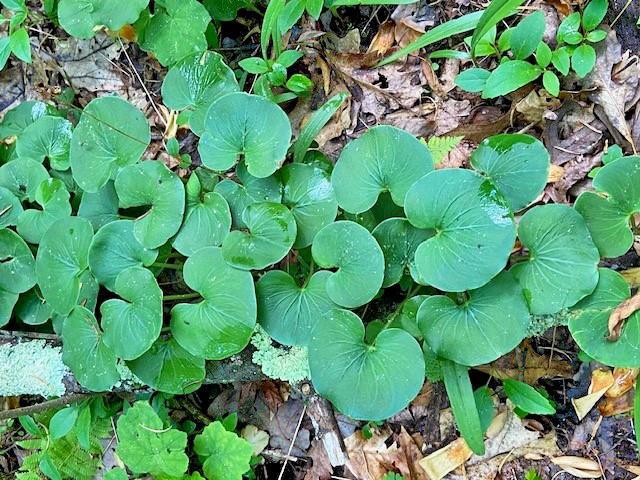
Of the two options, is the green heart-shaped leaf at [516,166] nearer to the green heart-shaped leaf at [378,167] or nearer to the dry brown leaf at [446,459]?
the green heart-shaped leaf at [378,167]

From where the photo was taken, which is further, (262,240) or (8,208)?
(8,208)

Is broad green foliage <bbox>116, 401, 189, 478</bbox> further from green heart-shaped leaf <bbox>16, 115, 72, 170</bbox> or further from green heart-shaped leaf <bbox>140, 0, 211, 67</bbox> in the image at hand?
green heart-shaped leaf <bbox>140, 0, 211, 67</bbox>

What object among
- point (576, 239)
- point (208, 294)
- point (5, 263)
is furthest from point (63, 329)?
point (576, 239)

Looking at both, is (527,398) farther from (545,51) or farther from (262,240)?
(545,51)

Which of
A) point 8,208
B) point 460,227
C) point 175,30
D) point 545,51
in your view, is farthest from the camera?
point 175,30

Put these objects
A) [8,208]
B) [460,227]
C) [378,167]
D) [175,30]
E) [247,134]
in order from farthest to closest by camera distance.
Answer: [175,30], [8,208], [247,134], [378,167], [460,227]

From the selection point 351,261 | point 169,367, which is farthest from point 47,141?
point 351,261

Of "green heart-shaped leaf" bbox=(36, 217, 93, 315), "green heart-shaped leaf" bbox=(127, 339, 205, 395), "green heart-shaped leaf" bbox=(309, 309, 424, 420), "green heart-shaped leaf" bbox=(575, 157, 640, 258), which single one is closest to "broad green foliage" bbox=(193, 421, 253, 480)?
"green heart-shaped leaf" bbox=(127, 339, 205, 395)
